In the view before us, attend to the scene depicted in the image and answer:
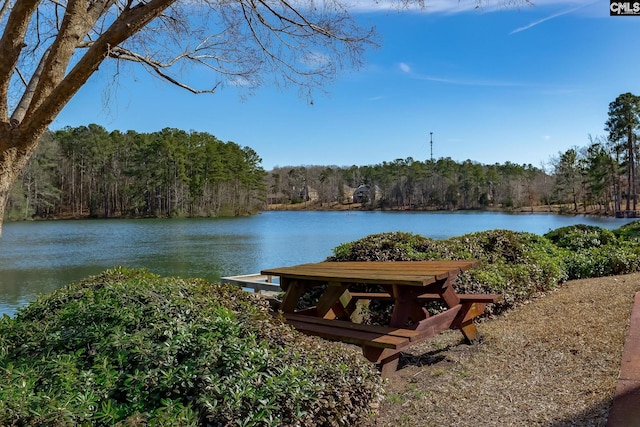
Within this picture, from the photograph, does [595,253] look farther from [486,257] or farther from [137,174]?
[137,174]

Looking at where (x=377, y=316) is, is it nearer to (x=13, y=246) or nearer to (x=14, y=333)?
(x=14, y=333)

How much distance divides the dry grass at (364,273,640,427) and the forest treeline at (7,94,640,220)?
37137 mm

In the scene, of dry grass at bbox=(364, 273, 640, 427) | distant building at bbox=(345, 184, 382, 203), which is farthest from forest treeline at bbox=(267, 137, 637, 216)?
dry grass at bbox=(364, 273, 640, 427)

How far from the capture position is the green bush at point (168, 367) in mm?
1984

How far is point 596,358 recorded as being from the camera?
3.72 m

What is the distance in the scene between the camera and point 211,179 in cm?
5934

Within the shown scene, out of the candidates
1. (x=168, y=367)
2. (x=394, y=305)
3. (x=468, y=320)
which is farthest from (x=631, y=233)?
(x=168, y=367)

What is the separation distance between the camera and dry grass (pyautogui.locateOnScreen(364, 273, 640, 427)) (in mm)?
2869

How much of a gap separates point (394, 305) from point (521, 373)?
1061 millimetres

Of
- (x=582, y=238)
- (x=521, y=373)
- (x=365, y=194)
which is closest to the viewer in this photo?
(x=521, y=373)

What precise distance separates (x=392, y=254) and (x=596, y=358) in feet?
8.61

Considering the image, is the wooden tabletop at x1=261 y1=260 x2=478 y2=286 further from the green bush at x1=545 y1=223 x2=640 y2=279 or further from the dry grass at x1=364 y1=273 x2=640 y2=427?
the green bush at x1=545 y1=223 x2=640 y2=279

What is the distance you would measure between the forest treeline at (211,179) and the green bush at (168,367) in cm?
3697

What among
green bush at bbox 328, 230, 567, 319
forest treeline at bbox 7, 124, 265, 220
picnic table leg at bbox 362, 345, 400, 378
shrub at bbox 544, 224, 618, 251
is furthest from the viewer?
forest treeline at bbox 7, 124, 265, 220
